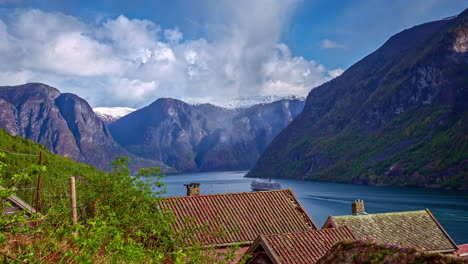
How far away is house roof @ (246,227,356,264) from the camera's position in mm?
19234

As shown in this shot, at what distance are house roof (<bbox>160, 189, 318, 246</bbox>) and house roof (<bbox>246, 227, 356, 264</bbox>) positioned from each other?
8.56m

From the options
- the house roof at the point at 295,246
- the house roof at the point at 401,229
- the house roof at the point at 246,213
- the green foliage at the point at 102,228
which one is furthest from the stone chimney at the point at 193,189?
the house roof at the point at 295,246

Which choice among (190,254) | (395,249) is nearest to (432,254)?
(395,249)

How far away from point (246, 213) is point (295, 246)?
11.4 m

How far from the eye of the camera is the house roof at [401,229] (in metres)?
33.8

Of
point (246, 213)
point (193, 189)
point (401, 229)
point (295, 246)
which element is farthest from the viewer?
point (193, 189)

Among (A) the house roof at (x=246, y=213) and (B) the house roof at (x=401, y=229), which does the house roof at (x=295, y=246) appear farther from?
(B) the house roof at (x=401, y=229)

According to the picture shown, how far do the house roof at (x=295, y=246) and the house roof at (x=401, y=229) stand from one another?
44.8 feet

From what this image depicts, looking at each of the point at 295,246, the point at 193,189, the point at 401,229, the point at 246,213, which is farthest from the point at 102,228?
the point at 401,229

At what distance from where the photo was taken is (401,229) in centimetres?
3494

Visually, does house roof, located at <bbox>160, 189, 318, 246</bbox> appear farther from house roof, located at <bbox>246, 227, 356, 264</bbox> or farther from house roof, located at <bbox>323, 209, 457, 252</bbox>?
house roof, located at <bbox>246, 227, 356, 264</bbox>

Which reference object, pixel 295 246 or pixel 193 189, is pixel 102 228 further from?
pixel 193 189

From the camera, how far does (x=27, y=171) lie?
7684 millimetres

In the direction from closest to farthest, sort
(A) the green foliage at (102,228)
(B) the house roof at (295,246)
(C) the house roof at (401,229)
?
(A) the green foliage at (102,228) < (B) the house roof at (295,246) < (C) the house roof at (401,229)
